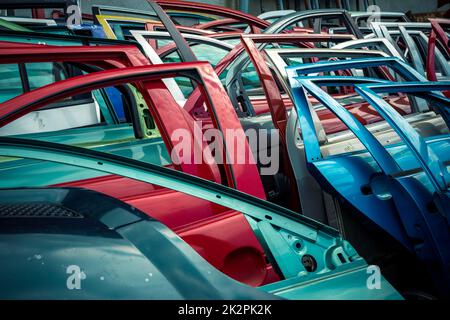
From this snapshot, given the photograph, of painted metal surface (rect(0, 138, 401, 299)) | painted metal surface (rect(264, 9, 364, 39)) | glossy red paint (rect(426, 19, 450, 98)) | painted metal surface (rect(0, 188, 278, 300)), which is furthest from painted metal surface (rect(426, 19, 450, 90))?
painted metal surface (rect(0, 188, 278, 300))

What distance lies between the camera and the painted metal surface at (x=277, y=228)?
131 cm

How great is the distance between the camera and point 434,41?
171 inches

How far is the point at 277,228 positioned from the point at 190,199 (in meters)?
0.49

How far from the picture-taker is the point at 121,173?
1322mm

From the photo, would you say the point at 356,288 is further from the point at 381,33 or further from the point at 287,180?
the point at 381,33

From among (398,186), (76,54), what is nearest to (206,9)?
(76,54)

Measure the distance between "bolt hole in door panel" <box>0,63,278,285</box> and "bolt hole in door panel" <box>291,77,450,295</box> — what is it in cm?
40

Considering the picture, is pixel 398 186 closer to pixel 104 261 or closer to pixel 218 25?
pixel 104 261

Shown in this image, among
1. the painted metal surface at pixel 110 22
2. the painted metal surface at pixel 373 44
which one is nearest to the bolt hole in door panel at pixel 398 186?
the painted metal surface at pixel 373 44

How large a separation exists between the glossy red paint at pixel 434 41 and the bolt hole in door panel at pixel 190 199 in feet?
9.43

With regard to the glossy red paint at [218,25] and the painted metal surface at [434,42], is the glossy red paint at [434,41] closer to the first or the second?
the painted metal surface at [434,42]

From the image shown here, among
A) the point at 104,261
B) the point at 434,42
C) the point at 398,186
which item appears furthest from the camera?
the point at 434,42

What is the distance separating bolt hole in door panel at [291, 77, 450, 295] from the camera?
201cm

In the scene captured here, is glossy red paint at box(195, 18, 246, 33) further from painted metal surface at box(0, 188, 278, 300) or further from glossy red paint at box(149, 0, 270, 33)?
painted metal surface at box(0, 188, 278, 300)
